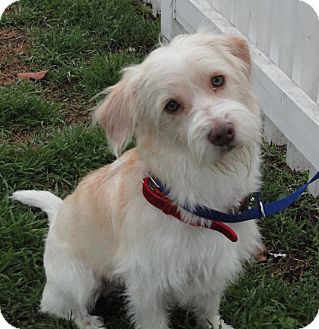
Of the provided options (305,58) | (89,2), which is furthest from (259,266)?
(89,2)

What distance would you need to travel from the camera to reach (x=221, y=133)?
254cm

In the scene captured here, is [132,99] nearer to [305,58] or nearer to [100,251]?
[100,251]

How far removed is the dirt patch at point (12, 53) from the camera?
5.73 meters

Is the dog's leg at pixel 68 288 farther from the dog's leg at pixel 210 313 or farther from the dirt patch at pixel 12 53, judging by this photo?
the dirt patch at pixel 12 53

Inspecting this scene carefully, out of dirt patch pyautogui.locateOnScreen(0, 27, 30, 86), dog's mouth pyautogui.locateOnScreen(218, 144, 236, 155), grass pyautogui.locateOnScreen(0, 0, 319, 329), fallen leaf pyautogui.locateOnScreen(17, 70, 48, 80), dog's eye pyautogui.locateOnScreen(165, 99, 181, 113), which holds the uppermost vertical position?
dog's eye pyautogui.locateOnScreen(165, 99, 181, 113)

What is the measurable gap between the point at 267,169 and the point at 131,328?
1.59 m

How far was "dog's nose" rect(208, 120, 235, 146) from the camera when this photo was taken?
8.32ft

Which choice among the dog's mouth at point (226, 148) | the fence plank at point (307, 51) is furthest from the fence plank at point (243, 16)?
the dog's mouth at point (226, 148)

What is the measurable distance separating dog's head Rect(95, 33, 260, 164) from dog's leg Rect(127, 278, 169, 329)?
0.75 meters

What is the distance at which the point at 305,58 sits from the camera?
4.31 metres

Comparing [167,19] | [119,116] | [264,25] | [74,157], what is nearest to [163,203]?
[119,116]

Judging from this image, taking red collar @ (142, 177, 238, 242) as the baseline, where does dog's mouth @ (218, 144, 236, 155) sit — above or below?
above

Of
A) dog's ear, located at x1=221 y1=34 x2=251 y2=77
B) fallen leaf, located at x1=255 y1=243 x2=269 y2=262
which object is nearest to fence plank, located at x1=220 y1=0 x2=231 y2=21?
fallen leaf, located at x1=255 y1=243 x2=269 y2=262

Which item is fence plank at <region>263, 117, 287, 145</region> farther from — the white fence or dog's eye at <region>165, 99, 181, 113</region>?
dog's eye at <region>165, 99, 181, 113</region>
